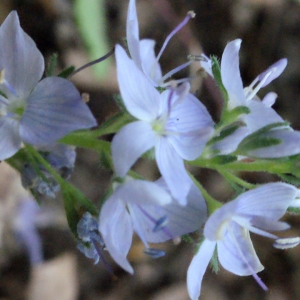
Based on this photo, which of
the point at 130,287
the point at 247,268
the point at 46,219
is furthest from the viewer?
the point at 130,287

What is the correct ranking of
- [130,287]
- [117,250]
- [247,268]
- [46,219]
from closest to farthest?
[117,250] < [247,268] < [46,219] < [130,287]

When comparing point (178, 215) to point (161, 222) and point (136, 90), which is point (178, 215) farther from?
point (136, 90)

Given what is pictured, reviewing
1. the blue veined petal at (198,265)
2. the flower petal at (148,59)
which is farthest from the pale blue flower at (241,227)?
the flower petal at (148,59)

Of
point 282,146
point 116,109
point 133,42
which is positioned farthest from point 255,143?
point 116,109

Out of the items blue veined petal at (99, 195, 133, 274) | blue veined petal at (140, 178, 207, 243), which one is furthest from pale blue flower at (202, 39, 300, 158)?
blue veined petal at (99, 195, 133, 274)

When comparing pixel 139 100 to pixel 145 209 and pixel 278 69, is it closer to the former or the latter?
pixel 145 209

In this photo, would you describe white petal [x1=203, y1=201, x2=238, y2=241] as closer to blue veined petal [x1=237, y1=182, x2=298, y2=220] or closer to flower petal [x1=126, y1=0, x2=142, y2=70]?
blue veined petal [x1=237, y1=182, x2=298, y2=220]

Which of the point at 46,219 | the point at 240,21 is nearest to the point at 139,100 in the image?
the point at 46,219
